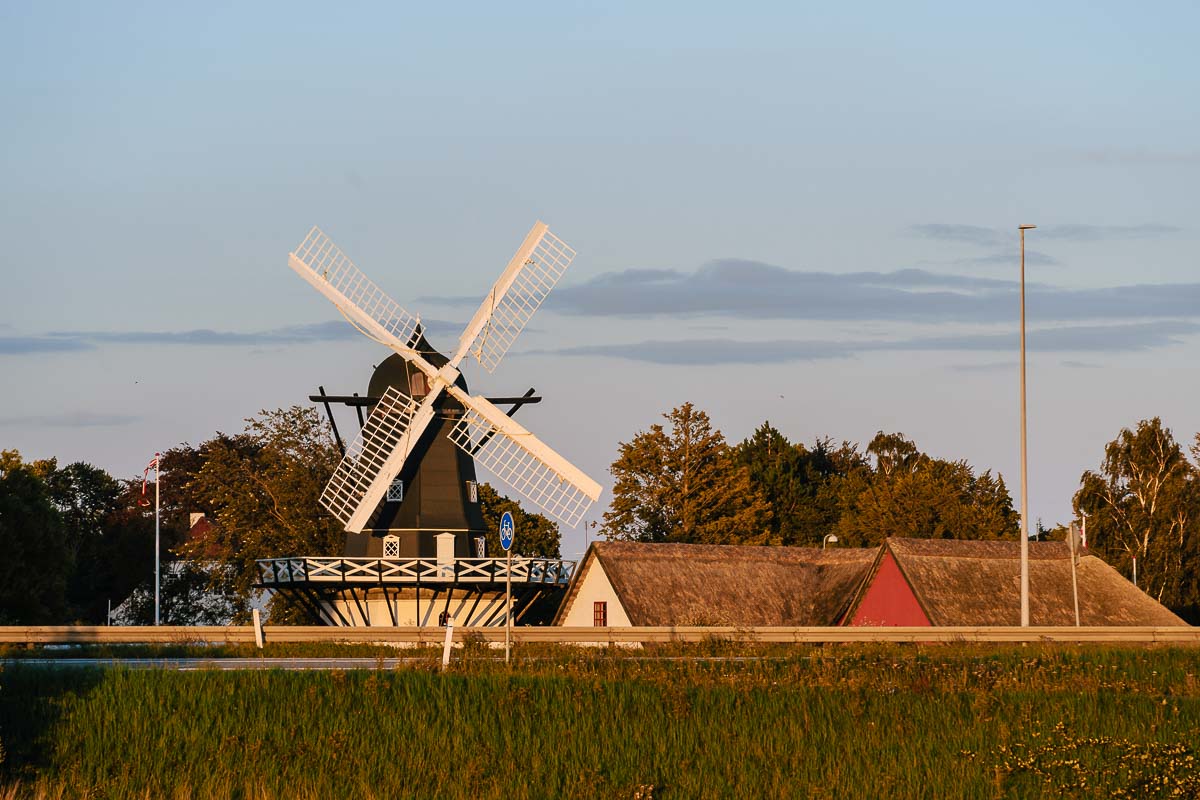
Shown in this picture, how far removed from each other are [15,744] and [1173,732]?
52.5ft

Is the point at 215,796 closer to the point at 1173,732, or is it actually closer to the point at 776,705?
the point at 776,705

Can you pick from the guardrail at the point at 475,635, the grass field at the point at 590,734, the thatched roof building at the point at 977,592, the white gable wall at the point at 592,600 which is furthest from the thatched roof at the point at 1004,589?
the grass field at the point at 590,734

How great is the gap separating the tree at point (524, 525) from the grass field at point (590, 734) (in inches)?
2456

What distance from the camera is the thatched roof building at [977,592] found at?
57.0m

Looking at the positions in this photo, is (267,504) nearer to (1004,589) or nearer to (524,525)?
(524,525)

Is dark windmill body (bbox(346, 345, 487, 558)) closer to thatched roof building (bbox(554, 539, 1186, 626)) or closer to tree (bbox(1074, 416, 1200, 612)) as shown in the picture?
thatched roof building (bbox(554, 539, 1186, 626))

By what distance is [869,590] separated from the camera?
193 feet

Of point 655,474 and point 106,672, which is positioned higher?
point 655,474

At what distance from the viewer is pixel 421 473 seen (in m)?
54.9

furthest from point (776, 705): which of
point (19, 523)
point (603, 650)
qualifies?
point (19, 523)

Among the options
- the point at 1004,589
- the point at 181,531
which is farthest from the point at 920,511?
the point at 181,531

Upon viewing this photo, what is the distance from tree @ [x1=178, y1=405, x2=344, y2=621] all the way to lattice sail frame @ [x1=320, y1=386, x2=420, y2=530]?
1832 cm

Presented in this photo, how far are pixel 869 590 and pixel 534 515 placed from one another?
38.1 m

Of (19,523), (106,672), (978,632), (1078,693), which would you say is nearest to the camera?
(106,672)
